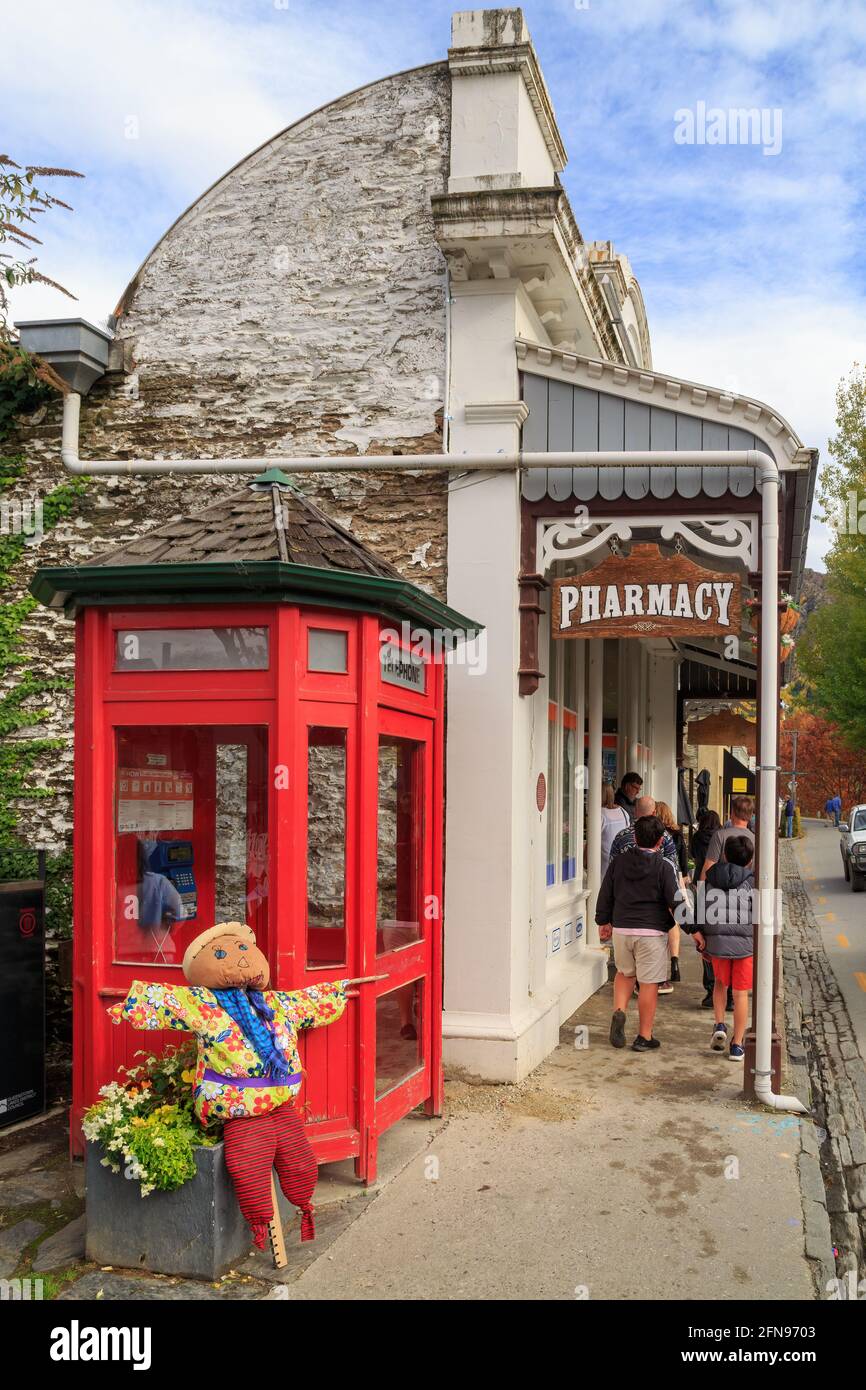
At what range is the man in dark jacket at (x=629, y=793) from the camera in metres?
11.0

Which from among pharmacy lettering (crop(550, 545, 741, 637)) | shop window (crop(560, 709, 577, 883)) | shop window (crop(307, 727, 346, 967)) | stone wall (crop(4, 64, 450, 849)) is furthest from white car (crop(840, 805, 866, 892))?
shop window (crop(307, 727, 346, 967))

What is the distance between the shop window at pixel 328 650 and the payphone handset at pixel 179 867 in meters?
1.53

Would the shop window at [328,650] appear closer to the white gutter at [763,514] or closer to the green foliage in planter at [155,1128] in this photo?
the green foliage in planter at [155,1128]

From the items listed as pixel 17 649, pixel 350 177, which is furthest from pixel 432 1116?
pixel 350 177

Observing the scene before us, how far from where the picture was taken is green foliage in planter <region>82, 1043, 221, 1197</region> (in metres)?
4.60

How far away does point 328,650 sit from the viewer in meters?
5.61

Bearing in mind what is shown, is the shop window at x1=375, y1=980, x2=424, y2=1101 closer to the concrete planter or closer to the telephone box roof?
the concrete planter

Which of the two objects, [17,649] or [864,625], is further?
[864,625]

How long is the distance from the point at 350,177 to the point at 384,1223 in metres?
6.44

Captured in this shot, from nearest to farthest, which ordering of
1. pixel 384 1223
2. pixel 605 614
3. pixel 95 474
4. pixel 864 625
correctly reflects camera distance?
1. pixel 384 1223
2. pixel 605 614
3. pixel 95 474
4. pixel 864 625

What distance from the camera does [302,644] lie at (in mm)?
5465

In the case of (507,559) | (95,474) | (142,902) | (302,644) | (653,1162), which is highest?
(95,474)

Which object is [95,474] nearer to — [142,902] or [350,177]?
[350,177]

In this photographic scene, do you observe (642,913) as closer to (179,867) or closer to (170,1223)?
(179,867)
